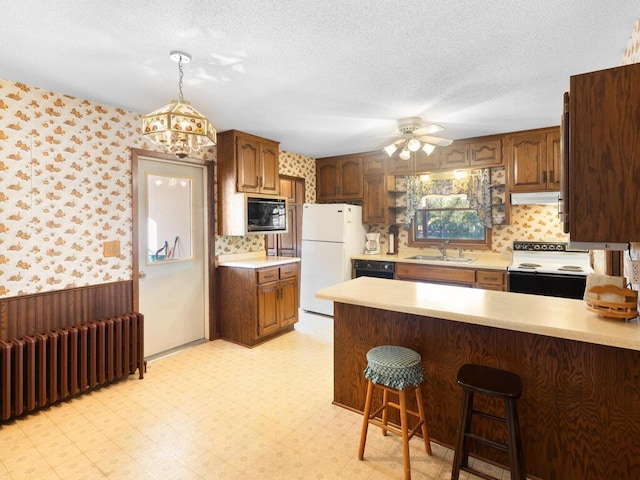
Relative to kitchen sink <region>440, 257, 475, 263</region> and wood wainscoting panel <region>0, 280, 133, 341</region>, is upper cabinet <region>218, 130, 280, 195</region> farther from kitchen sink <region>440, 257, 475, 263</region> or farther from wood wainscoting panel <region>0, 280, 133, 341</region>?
kitchen sink <region>440, 257, 475, 263</region>

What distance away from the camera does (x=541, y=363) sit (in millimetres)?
1799

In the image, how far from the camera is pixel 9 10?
64.8 inches

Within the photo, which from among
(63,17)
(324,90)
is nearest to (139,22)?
(63,17)

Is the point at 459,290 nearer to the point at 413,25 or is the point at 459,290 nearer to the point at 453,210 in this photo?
the point at 413,25

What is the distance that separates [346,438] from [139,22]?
2.66 metres

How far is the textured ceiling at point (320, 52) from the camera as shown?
1666 millimetres

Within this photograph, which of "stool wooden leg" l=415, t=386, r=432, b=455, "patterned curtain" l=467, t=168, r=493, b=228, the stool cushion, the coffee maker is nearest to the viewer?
the stool cushion

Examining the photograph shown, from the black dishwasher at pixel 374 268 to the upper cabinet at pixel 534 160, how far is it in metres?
1.71

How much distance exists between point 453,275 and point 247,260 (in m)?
2.49

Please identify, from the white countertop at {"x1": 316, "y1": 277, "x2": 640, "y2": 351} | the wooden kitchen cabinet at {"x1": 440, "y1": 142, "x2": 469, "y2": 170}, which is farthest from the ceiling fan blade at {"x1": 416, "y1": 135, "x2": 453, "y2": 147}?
the white countertop at {"x1": 316, "y1": 277, "x2": 640, "y2": 351}

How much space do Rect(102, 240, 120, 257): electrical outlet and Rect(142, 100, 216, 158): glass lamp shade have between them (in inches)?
56.1

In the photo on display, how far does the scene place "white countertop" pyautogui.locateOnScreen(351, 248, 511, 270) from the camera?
3859 mm

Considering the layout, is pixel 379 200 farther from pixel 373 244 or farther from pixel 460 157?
pixel 460 157

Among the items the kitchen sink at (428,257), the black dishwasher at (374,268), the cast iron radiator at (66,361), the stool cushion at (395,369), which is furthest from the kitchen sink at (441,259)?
the cast iron radiator at (66,361)
